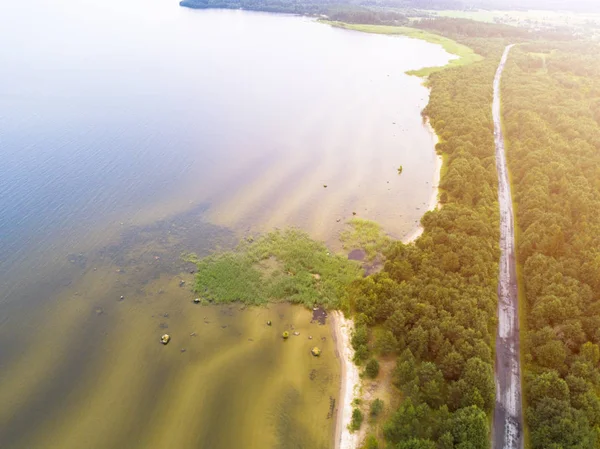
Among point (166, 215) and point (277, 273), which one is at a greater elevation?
point (166, 215)

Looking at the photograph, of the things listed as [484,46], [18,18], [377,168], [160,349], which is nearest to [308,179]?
[377,168]

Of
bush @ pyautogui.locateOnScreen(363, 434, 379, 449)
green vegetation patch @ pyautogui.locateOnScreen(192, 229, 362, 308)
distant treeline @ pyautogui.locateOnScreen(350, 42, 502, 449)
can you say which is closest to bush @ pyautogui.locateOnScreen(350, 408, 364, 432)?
bush @ pyautogui.locateOnScreen(363, 434, 379, 449)

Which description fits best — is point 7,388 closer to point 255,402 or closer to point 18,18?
point 255,402

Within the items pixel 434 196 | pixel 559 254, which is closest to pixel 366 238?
pixel 434 196

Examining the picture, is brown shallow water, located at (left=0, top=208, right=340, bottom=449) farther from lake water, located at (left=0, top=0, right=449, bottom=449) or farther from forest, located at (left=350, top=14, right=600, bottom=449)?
forest, located at (left=350, top=14, right=600, bottom=449)

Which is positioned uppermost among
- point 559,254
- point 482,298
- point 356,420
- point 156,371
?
point 482,298

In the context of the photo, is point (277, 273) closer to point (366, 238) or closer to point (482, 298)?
point (366, 238)

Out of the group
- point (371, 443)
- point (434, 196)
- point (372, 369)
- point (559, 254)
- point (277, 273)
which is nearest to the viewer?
point (371, 443)

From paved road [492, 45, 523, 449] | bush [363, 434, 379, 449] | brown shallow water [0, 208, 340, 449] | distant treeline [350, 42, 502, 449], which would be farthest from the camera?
brown shallow water [0, 208, 340, 449]
